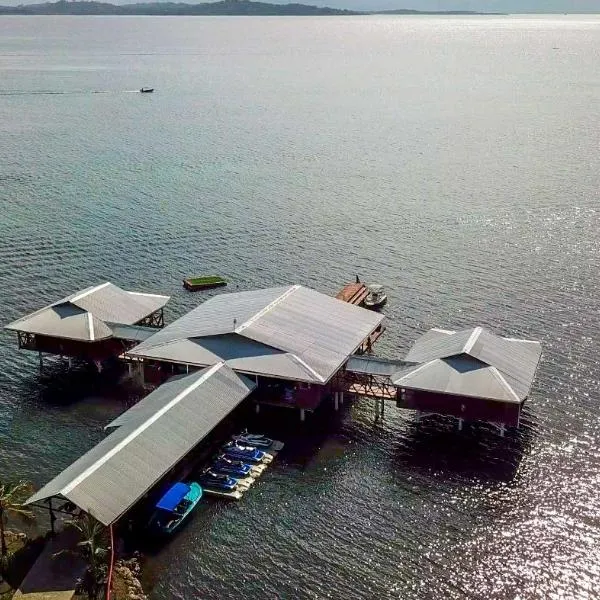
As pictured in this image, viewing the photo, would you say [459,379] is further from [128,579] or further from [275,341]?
[128,579]

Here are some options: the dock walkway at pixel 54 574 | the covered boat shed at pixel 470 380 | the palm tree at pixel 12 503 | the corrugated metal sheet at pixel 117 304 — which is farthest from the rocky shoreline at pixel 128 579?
the corrugated metal sheet at pixel 117 304

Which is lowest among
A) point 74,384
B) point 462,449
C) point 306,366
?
point 74,384

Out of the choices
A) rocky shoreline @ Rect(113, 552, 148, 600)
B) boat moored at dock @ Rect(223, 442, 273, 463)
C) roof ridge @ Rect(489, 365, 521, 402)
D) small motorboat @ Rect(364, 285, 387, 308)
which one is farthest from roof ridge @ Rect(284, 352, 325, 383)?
small motorboat @ Rect(364, 285, 387, 308)

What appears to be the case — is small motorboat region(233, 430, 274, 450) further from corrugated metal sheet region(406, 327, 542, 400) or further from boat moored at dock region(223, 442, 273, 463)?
corrugated metal sheet region(406, 327, 542, 400)

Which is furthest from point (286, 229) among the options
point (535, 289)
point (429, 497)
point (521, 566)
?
point (521, 566)

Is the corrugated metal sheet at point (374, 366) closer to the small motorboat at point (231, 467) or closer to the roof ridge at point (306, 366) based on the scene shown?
the roof ridge at point (306, 366)

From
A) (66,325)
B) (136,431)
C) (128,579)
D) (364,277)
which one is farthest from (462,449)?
(364,277)
